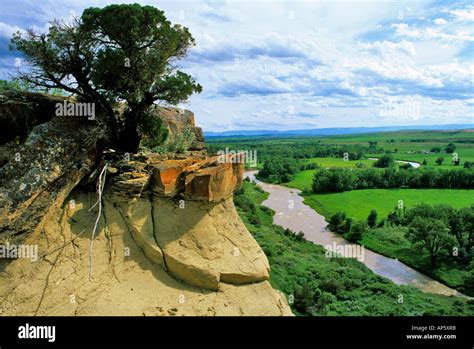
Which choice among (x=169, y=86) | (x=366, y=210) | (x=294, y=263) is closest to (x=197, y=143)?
(x=169, y=86)

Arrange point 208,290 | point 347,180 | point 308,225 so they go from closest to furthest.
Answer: point 208,290
point 308,225
point 347,180

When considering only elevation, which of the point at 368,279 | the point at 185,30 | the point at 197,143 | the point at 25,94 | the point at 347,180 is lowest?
the point at 368,279

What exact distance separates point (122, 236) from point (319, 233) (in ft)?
159

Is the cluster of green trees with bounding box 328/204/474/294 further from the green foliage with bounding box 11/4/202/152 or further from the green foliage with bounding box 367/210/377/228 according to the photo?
the green foliage with bounding box 11/4/202/152

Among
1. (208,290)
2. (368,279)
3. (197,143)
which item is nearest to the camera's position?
(208,290)

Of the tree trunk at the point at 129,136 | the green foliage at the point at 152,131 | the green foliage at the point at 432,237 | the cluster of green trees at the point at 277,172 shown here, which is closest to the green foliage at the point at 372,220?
the green foliage at the point at 432,237

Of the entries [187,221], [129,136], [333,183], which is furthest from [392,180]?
[187,221]

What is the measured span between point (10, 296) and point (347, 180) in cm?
8419

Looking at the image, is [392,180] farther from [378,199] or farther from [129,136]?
[129,136]

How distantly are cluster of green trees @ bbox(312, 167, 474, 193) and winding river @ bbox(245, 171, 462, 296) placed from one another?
7302 millimetres

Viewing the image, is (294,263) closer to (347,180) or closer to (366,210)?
(366,210)

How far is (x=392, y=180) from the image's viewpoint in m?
89.9

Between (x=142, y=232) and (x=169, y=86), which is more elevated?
(x=169, y=86)
